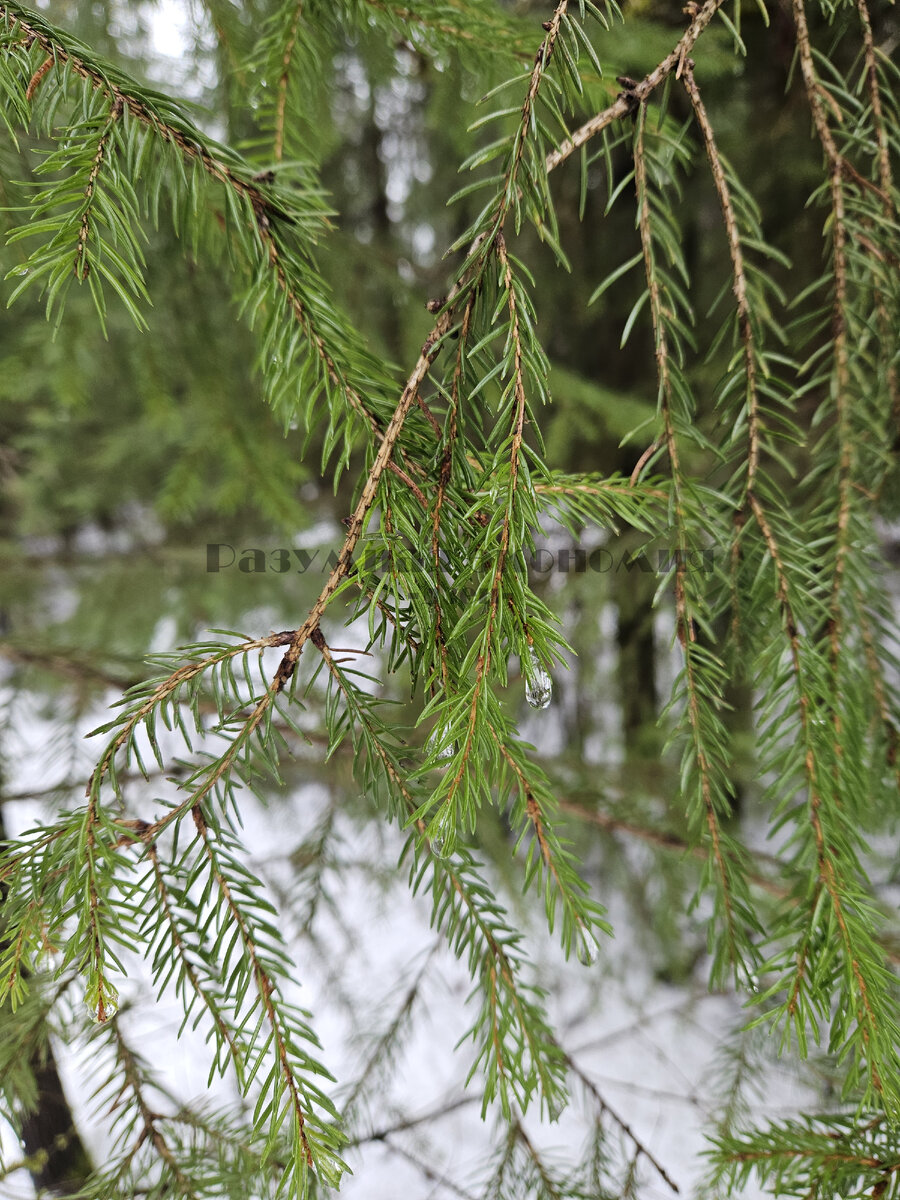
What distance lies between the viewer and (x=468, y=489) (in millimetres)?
527

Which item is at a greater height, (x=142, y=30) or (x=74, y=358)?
(x=142, y=30)

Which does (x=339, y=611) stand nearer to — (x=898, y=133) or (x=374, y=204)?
(x=374, y=204)

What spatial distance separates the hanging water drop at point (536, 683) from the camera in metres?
0.46

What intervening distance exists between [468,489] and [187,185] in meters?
0.32

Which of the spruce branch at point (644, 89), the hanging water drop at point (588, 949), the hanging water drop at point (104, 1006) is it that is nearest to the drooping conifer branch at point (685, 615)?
the spruce branch at point (644, 89)

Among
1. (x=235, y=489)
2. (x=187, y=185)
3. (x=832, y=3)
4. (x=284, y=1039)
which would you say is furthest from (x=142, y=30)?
(x=284, y=1039)

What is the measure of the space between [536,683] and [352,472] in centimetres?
183

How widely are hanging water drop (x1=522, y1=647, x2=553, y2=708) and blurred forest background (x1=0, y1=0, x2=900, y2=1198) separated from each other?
3 cm

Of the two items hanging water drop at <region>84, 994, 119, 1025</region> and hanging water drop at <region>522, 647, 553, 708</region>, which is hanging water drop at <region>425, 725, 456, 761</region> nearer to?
hanging water drop at <region>522, 647, 553, 708</region>

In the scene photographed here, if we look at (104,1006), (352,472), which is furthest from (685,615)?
(352,472)

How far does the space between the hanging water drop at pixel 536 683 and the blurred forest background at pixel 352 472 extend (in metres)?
0.03

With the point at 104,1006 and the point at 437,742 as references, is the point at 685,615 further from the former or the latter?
the point at 104,1006

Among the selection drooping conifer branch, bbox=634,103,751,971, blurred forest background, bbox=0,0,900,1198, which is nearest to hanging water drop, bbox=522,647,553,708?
blurred forest background, bbox=0,0,900,1198

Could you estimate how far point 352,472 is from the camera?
2213mm
